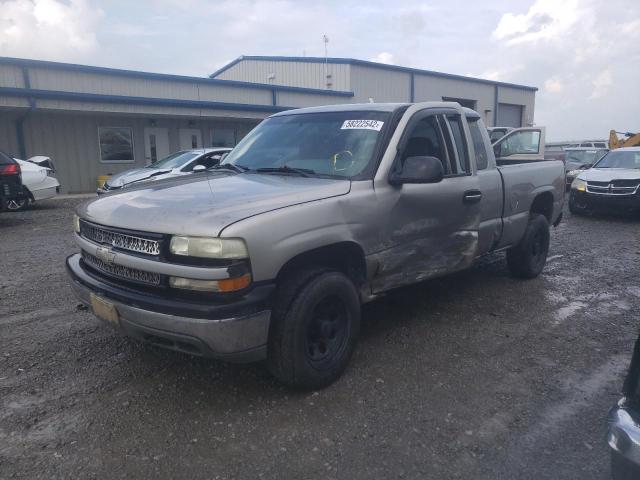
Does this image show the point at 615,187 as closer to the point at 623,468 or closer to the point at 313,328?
the point at 313,328

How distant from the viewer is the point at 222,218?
118 inches

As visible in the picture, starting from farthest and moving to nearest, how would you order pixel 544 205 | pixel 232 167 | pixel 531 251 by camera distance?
pixel 544 205 → pixel 531 251 → pixel 232 167

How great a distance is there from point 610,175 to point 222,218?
11.5 meters

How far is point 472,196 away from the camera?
471cm

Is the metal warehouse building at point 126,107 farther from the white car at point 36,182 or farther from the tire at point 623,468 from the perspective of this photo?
the tire at point 623,468

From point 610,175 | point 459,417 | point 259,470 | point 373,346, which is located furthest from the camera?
point 610,175

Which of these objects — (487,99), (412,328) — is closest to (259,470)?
(412,328)

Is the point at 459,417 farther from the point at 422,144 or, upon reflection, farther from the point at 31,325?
the point at 31,325

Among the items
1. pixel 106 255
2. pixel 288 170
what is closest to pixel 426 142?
pixel 288 170

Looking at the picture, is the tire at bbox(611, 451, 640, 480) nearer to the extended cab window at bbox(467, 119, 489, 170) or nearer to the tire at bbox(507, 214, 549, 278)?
the extended cab window at bbox(467, 119, 489, 170)

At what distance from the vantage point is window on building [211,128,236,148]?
71.6ft

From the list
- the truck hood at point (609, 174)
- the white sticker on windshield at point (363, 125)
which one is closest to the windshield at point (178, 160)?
the white sticker on windshield at point (363, 125)

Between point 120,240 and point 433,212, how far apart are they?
2.42 meters

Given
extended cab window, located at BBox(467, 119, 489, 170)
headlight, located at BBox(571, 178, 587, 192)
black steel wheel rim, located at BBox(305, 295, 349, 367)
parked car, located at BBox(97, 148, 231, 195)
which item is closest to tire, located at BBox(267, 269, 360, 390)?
black steel wheel rim, located at BBox(305, 295, 349, 367)
